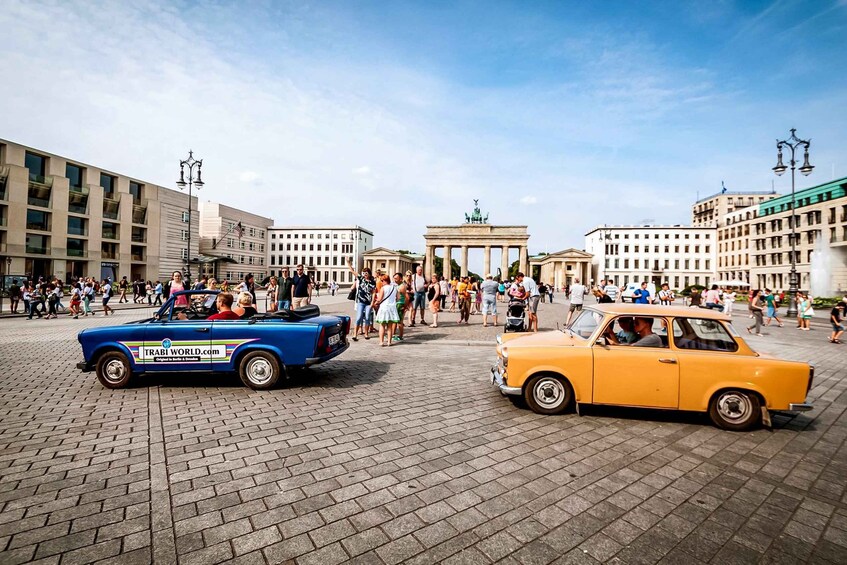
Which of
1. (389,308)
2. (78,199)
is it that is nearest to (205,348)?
(389,308)

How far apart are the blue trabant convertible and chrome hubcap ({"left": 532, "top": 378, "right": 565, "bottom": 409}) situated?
134 inches

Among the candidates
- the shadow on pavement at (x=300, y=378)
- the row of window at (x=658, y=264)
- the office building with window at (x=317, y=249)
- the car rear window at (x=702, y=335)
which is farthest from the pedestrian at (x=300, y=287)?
the row of window at (x=658, y=264)

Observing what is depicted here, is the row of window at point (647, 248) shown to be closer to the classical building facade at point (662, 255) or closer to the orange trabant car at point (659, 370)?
the classical building facade at point (662, 255)

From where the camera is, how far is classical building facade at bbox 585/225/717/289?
96062 mm

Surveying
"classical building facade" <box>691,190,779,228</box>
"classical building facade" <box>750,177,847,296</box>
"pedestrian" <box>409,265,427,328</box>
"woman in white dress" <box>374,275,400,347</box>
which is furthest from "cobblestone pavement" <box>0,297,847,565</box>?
"classical building facade" <box>691,190,779,228</box>

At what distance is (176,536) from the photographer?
2.91 meters

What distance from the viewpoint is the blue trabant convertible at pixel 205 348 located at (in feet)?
21.9

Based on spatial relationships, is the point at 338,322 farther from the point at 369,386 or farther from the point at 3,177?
the point at 3,177

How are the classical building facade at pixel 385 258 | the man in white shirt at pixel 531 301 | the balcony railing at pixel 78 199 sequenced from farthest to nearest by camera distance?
the classical building facade at pixel 385 258 → the balcony railing at pixel 78 199 → the man in white shirt at pixel 531 301

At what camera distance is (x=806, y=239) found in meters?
62.8

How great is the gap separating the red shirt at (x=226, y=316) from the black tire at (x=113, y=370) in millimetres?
1406

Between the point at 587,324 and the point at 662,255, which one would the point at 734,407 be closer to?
the point at 587,324

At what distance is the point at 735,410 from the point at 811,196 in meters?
81.8

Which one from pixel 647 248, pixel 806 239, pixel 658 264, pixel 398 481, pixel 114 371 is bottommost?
pixel 398 481
